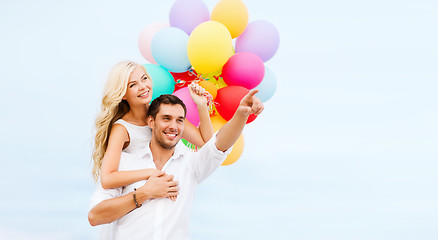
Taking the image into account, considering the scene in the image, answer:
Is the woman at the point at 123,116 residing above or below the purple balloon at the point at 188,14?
below

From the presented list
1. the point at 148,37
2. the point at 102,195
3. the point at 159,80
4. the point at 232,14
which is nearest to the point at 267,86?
the point at 232,14

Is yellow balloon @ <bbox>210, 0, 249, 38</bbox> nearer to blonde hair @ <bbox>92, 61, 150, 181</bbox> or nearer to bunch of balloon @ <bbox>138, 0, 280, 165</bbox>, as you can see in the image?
bunch of balloon @ <bbox>138, 0, 280, 165</bbox>

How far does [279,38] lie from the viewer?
4223 millimetres

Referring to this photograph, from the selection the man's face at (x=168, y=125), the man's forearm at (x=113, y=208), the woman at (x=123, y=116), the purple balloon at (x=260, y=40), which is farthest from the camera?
the purple balloon at (x=260, y=40)

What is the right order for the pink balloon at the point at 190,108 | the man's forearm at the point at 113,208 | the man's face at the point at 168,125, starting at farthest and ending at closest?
the pink balloon at the point at 190,108 → the man's face at the point at 168,125 → the man's forearm at the point at 113,208

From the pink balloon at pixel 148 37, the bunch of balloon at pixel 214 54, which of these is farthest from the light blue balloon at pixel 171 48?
the pink balloon at pixel 148 37

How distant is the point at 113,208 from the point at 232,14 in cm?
205

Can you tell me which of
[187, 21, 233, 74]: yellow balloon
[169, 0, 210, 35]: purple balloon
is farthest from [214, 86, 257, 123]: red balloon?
[169, 0, 210, 35]: purple balloon

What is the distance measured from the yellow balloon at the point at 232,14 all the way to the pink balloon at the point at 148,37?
57 centimetres

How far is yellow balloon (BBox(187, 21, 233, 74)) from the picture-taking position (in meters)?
3.69

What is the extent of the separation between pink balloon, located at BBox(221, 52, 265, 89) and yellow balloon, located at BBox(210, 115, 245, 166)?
32 cm

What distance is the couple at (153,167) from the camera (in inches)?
105

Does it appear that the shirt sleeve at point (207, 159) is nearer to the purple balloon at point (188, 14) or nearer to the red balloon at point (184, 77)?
the red balloon at point (184, 77)

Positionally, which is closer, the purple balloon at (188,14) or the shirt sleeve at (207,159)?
the shirt sleeve at (207,159)
